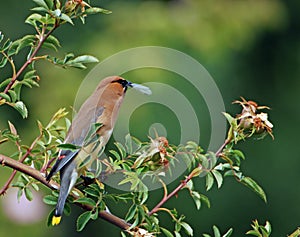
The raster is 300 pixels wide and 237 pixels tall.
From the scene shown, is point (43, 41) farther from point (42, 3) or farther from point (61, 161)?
point (61, 161)

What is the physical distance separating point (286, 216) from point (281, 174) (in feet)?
0.99

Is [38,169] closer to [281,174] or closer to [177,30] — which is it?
[177,30]

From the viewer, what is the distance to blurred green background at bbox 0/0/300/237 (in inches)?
177

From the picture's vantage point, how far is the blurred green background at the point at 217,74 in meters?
4.49

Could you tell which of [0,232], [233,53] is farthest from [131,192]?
[233,53]

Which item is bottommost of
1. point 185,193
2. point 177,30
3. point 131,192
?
point 185,193

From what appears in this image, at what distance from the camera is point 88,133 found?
4.88 feet

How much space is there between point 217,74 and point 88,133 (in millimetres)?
3298

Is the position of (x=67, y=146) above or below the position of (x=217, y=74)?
above

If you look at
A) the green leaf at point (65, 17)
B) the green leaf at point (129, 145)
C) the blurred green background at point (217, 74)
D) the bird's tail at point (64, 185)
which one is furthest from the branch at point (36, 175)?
the blurred green background at point (217, 74)

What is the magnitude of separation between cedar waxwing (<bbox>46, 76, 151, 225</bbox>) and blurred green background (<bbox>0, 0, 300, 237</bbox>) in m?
2.15

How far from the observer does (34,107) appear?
463 cm

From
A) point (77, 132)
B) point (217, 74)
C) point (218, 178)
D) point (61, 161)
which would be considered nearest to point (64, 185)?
point (61, 161)

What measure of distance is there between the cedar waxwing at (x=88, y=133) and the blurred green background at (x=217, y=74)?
7.06 ft
